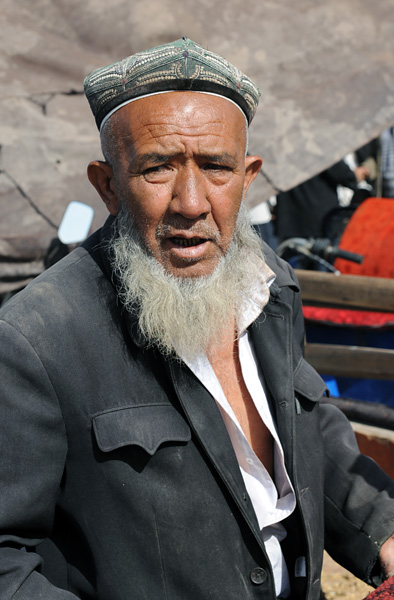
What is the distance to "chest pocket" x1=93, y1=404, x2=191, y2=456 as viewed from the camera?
1.45 m

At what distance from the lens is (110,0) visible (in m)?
3.93

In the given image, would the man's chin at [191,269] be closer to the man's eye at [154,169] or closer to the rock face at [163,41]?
the man's eye at [154,169]

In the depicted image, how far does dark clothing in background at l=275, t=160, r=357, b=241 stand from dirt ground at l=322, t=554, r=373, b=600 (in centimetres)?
378

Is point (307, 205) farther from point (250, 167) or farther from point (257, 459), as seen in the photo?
point (257, 459)

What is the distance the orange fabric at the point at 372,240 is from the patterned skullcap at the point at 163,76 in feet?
8.48

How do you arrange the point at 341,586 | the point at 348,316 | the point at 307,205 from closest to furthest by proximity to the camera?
1. the point at 341,586
2. the point at 348,316
3. the point at 307,205

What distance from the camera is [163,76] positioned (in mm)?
1558

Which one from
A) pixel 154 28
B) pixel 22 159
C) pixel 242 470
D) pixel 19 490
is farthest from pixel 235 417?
pixel 154 28

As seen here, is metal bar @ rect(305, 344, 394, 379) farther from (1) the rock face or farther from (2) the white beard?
(2) the white beard

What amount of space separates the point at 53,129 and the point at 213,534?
281cm

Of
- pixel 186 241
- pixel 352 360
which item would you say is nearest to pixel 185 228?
pixel 186 241

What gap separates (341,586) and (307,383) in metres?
1.84

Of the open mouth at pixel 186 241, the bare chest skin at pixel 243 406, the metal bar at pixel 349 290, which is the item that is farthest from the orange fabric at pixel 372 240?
the open mouth at pixel 186 241

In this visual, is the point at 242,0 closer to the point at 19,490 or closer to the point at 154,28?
the point at 154,28
